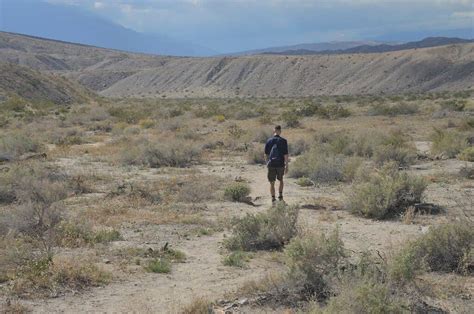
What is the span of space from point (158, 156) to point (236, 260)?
11815 mm

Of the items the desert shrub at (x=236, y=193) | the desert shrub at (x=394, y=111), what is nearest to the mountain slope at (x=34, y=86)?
the desert shrub at (x=394, y=111)

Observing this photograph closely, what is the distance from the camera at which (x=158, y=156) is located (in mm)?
19734

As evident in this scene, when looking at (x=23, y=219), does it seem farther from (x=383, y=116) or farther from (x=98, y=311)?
(x=383, y=116)

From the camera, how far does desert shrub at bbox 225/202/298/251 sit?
928 cm

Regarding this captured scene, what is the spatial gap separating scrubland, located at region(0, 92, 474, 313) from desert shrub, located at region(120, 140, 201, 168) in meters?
0.05

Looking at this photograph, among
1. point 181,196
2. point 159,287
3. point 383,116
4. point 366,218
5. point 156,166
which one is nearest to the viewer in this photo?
point 159,287

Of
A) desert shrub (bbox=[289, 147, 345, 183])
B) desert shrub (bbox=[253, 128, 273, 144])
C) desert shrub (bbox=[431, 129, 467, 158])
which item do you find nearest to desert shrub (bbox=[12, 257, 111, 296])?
desert shrub (bbox=[289, 147, 345, 183])

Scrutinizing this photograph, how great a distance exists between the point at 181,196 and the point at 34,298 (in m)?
6.80

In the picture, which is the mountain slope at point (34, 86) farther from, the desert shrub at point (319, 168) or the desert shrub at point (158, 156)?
the desert shrub at point (319, 168)

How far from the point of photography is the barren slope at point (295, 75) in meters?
96.2

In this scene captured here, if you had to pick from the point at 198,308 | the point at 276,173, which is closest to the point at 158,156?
the point at 276,173

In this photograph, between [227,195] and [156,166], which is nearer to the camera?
[227,195]

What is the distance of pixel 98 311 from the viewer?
6.70m

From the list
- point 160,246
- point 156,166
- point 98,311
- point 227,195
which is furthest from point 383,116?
point 98,311
